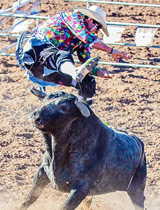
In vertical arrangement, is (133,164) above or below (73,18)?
below

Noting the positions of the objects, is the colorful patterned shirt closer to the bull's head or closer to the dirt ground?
the bull's head

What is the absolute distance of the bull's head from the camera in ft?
9.65

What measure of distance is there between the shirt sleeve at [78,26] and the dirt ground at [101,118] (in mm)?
1417

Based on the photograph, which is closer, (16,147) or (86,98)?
(86,98)

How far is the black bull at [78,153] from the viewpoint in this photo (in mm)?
3053

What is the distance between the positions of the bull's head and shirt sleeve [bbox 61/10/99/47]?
1.06 meters

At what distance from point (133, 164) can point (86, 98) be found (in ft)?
2.73

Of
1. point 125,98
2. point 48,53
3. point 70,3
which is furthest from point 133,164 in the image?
point 70,3

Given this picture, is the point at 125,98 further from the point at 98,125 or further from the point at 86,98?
the point at 98,125

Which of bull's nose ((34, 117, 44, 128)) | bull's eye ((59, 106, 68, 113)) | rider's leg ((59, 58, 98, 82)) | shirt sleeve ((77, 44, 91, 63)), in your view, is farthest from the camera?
shirt sleeve ((77, 44, 91, 63))

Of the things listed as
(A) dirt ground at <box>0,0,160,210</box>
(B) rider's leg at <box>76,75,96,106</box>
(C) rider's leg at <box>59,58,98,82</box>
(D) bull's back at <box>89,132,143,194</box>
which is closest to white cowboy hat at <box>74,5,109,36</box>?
(B) rider's leg at <box>76,75,96,106</box>

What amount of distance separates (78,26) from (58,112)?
131 centimetres

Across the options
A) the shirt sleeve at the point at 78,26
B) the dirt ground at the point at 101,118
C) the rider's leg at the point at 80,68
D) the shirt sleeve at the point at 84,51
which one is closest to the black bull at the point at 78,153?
the rider's leg at the point at 80,68

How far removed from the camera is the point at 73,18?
416cm
